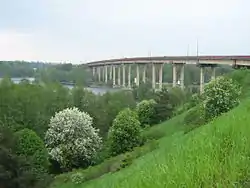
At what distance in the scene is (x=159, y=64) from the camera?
93562 millimetres

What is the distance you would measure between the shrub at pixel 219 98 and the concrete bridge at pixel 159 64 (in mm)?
21792

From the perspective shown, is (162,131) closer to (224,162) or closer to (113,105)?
(113,105)

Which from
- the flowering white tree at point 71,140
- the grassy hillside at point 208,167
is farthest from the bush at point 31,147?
the grassy hillside at point 208,167

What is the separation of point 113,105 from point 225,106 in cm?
3453

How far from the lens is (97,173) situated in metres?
34.3

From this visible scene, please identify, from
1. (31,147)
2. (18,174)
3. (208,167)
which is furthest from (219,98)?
(208,167)

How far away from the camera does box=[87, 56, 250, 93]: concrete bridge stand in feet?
202

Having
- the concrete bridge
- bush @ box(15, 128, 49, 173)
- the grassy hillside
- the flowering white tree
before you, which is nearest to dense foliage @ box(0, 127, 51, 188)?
bush @ box(15, 128, 49, 173)

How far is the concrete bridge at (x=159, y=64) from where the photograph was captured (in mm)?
61562

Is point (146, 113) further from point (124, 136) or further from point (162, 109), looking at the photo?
point (124, 136)

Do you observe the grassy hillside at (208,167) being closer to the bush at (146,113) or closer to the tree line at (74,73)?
the bush at (146,113)

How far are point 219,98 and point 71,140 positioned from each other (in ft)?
48.9

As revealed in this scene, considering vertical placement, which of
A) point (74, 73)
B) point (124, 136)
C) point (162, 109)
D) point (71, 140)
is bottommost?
point (71, 140)

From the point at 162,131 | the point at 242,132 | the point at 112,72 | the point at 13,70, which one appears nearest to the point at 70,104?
the point at 162,131
